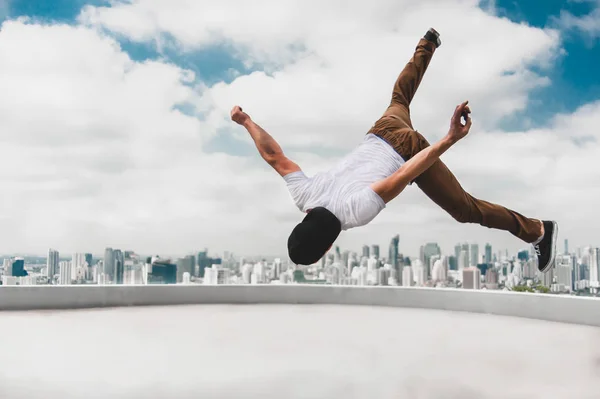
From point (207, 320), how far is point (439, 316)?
9.45 ft

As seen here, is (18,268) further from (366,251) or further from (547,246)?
(547,246)

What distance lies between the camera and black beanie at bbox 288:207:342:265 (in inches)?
154

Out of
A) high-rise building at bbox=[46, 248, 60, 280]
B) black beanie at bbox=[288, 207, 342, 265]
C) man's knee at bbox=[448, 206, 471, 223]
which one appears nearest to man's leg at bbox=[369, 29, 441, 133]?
man's knee at bbox=[448, 206, 471, 223]

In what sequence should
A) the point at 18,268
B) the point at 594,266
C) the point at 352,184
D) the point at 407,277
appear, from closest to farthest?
the point at 352,184 < the point at 594,266 < the point at 18,268 < the point at 407,277

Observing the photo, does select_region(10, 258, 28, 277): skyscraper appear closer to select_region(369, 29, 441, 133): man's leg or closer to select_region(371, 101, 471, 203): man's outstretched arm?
select_region(369, 29, 441, 133): man's leg

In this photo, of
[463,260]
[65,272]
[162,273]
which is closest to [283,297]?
[162,273]

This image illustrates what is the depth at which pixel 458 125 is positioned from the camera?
372 centimetres

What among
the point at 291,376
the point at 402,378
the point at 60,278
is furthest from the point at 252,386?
the point at 60,278

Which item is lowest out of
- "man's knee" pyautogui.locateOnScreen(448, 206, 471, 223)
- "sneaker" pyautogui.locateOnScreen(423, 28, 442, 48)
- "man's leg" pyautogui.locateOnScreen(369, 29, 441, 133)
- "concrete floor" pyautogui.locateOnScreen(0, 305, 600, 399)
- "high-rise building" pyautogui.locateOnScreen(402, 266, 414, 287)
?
"concrete floor" pyautogui.locateOnScreen(0, 305, 600, 399)

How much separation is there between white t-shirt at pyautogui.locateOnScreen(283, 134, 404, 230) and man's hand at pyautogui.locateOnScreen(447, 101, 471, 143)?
647mm

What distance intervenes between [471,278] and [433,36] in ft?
14.3

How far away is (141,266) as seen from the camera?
28.7ft

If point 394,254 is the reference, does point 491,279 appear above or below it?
below

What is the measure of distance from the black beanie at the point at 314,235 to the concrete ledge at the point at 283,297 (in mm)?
4517
